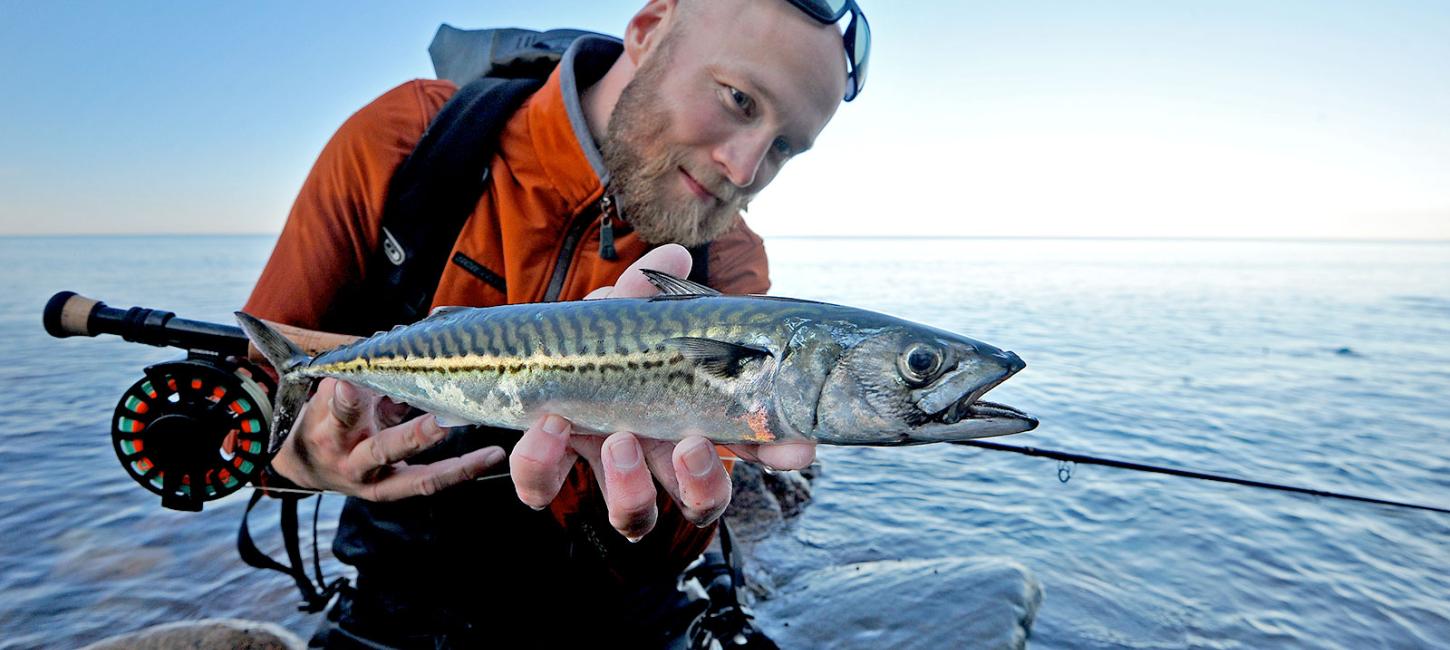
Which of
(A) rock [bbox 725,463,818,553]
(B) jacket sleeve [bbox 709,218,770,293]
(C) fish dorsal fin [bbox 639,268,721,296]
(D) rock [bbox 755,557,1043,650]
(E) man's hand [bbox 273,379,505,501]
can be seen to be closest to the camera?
(C) fish dorsal fin [bbox 639,268,721,296]

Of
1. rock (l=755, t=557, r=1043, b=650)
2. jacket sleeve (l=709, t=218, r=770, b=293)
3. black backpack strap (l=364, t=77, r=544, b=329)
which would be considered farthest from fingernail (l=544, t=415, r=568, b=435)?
rock (l=755, t=557, r=1043, b=650)

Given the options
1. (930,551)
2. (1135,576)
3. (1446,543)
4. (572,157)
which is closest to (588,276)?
(572,157)

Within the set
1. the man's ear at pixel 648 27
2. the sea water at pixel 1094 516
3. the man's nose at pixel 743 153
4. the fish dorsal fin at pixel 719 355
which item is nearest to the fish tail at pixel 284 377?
the fish dorsal fin at pixel 719 355

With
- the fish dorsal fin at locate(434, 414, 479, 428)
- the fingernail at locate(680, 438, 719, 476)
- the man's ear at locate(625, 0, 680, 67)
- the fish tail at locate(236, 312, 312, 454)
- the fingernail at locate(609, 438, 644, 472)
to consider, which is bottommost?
the fish tail at locate(236, 312, 312, 454)

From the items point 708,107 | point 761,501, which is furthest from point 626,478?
point 761,501

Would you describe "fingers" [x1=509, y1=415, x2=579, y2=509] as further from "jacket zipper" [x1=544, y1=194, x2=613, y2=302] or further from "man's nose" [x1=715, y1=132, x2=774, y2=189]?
"man's nose" [x1=715, y1=132, x2=774, y2=189]

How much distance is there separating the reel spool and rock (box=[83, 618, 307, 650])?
92.4 inches

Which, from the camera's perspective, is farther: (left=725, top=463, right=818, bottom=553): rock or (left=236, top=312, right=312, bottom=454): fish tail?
(left=725, top=463, right=818, bottom=553): rock

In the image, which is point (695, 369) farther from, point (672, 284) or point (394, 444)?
point (394, 444)

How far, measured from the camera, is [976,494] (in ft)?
29.1

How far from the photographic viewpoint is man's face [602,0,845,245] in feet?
12.2

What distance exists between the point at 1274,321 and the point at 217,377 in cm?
3212

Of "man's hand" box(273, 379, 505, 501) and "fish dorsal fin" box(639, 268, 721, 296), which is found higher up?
"fish dorsal fin" box(639, 268, 721, 296)

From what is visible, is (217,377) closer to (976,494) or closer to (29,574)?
(29,574)
